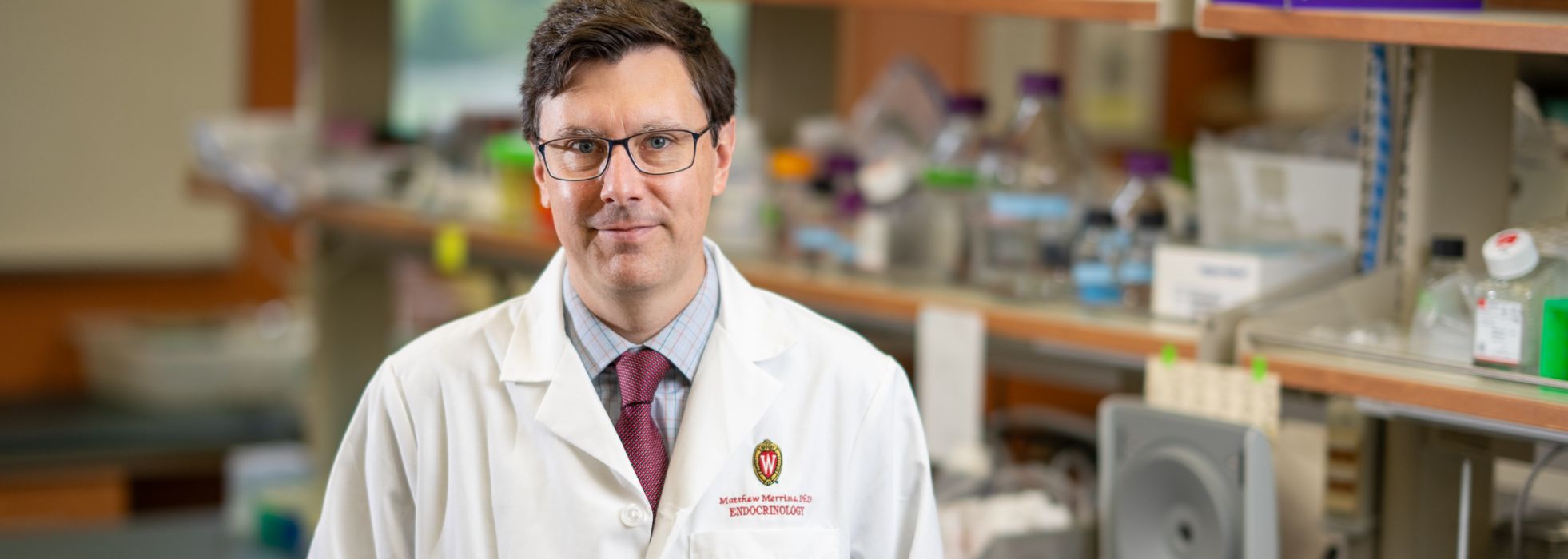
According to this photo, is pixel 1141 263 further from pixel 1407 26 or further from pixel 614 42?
pixel 614 42

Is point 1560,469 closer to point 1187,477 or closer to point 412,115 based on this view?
point 1187,477

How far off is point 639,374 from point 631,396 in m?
0.02

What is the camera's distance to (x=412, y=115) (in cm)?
513

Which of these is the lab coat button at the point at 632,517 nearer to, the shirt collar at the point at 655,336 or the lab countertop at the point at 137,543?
the shirt collar at the point at 655,336

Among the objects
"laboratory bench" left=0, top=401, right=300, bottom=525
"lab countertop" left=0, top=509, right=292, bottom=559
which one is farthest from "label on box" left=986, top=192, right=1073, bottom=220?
"laboratory bench" left=0, top=401, right=300, bottom=525

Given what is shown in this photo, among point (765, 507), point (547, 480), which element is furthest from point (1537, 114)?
point (547, 480)

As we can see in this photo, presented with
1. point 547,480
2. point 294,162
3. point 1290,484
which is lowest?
point 1290,484

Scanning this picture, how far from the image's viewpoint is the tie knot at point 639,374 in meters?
1.24

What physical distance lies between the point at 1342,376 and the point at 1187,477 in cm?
20

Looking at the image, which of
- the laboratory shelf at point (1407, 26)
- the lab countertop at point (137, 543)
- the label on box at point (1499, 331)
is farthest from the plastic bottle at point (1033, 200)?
the lab countertop at point (137, 543)

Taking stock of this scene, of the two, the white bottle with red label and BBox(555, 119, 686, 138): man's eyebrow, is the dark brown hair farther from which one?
the white bottle with red label

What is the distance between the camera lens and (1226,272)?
160 cm

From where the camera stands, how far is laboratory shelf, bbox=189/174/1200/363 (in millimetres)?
1590

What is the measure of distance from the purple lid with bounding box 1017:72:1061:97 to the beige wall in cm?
315
